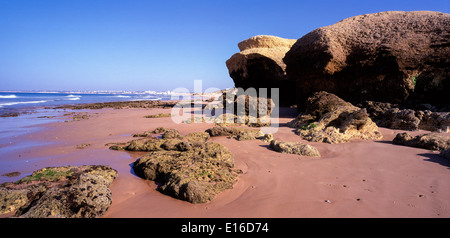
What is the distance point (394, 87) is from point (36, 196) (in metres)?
10.4

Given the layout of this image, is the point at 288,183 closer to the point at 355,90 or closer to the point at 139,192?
the point at 139,192

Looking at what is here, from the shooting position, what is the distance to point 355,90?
921cm

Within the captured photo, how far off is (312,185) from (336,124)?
3554 millimetres

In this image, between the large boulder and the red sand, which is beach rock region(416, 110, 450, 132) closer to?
the large boulder

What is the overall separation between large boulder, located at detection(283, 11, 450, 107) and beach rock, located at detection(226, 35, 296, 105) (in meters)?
4.47

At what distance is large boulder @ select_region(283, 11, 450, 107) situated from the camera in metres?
7.88

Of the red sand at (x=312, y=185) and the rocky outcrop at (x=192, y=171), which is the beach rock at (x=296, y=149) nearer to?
the red sand at (x=312, y=185)

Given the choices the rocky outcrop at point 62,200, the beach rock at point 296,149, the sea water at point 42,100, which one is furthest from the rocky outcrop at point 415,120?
the sea water at point 42,100

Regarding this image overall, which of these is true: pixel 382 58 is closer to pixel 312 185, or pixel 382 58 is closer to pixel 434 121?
pixel 434 121

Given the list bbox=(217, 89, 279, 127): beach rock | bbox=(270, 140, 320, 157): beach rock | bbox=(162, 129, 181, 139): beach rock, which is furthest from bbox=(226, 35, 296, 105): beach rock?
bbox=(270, 140, 320, 157): beach rock

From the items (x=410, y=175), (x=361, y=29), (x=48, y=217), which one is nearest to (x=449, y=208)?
(x=410, y=175)

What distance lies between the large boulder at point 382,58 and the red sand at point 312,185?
15.8 feet

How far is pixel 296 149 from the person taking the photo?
4.40 meters

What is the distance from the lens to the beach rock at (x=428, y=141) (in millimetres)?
4215
